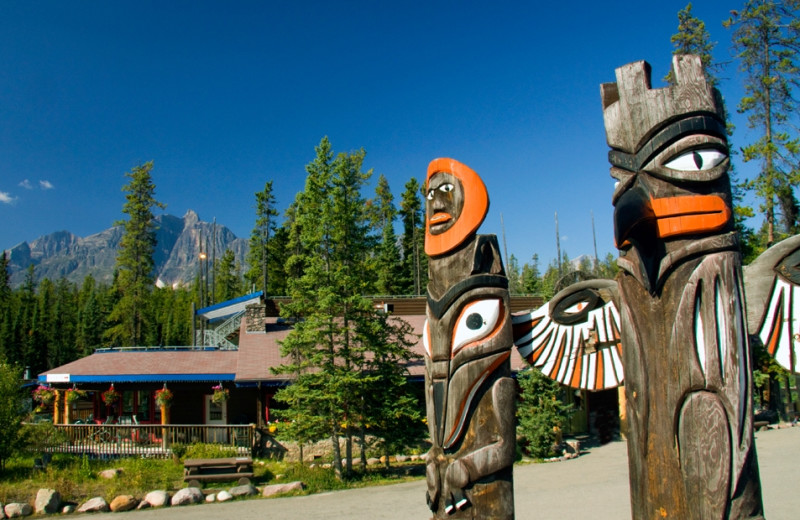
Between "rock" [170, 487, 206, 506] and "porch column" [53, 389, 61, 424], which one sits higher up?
"porch column" [53, 389, 61, 424]

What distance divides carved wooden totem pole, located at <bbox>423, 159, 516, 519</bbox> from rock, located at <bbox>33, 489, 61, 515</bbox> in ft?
38.9

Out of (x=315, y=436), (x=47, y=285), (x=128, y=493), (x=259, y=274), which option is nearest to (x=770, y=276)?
(x=315, y=436)

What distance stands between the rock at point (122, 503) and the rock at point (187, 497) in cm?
90

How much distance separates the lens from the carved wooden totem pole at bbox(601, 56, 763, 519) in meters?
3.40

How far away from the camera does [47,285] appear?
247 feet

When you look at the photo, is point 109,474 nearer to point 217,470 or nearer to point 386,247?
point 217,470

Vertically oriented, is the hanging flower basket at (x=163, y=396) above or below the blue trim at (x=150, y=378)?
below

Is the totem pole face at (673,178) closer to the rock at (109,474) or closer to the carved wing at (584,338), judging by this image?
the carved wing at (584,338)

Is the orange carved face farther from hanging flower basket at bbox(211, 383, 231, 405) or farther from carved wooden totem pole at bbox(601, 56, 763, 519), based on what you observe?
hanging flower basket at bbox(211, 383, 231, 405)

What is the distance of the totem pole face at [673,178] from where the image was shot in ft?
12.0

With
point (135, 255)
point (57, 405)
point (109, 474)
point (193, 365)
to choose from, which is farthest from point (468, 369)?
point (135, 255)

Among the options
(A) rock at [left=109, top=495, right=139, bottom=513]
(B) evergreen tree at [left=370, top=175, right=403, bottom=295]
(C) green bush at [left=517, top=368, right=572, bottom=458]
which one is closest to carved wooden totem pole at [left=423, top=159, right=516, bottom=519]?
(A) rock at [left=109, top=495, right=139, bottom=513]

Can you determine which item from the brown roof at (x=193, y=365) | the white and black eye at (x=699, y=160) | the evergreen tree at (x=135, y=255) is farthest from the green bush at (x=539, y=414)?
the evergreen tree at (x=135, y=255)

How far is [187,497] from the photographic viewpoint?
13.3 meters
